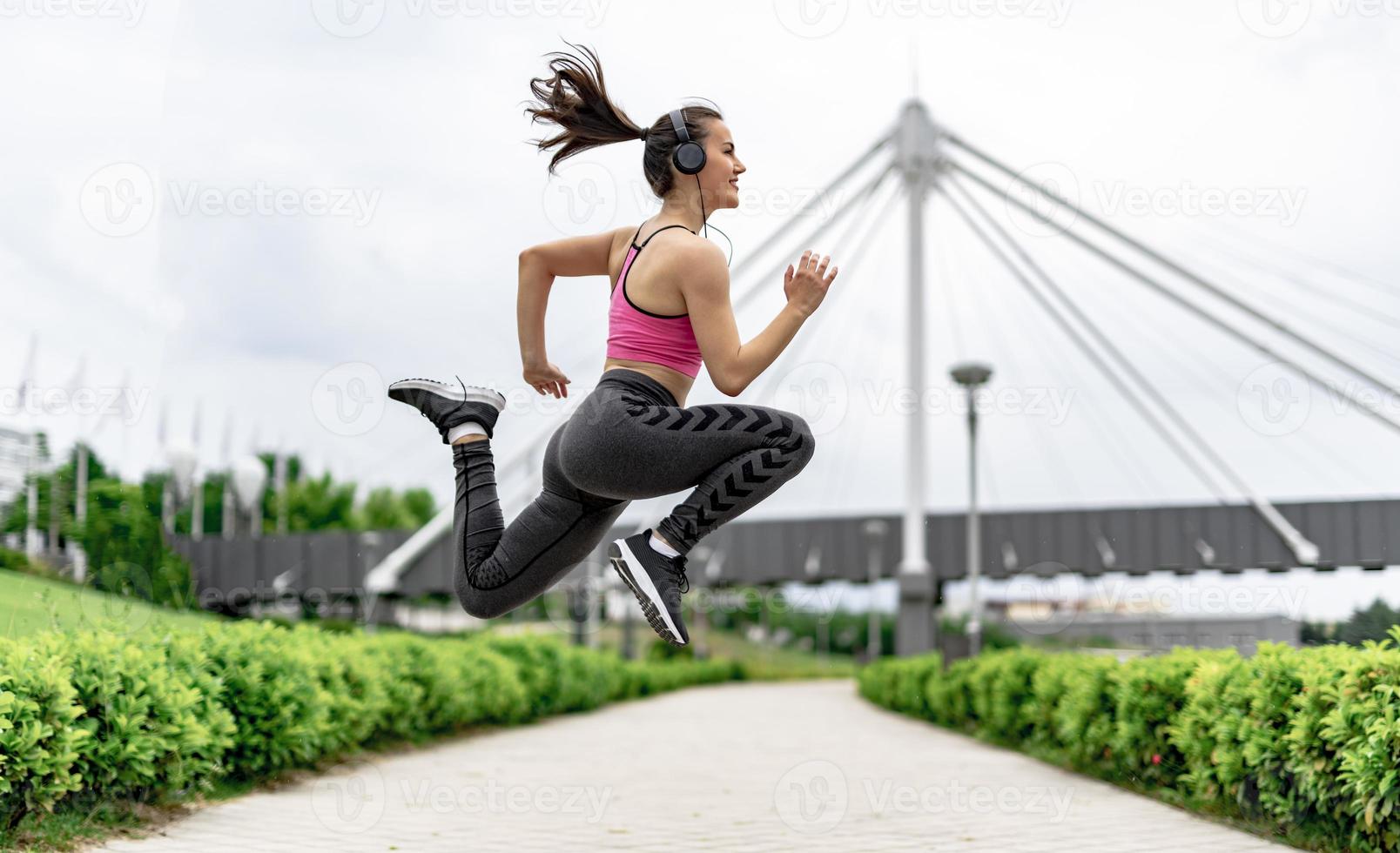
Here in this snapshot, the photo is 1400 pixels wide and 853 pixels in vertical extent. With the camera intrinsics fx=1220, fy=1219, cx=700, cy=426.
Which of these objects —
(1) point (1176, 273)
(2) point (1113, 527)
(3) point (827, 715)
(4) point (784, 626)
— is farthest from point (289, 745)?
(4) point (784, 626)

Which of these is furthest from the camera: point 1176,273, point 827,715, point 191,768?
point 1176,273

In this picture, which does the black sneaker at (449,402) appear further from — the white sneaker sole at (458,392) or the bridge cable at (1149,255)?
the bridge cable at (1149,255)

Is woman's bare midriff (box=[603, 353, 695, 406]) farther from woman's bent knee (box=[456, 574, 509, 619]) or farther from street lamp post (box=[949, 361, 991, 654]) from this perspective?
street lamp post (box=[949, 361, 991, 654])

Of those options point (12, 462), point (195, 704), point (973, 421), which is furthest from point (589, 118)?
point (973, 421)

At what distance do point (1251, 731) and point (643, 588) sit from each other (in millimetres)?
5220

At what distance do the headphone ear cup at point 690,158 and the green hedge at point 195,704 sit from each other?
405 centimetres

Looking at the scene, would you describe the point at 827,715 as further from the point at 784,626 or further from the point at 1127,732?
the point at 784,626

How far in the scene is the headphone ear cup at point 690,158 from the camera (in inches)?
139

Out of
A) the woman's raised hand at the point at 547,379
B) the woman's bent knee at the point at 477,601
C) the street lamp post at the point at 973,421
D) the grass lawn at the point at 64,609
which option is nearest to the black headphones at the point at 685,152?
the woman's raised hand at the point at 547,379

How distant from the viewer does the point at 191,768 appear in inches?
279

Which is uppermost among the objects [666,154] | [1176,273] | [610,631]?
[1176,273]

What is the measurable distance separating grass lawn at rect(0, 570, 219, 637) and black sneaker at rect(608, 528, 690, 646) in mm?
4723

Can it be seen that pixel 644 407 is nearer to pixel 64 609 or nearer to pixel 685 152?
pixel 685 152

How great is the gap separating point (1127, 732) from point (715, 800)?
3199 millimetres
